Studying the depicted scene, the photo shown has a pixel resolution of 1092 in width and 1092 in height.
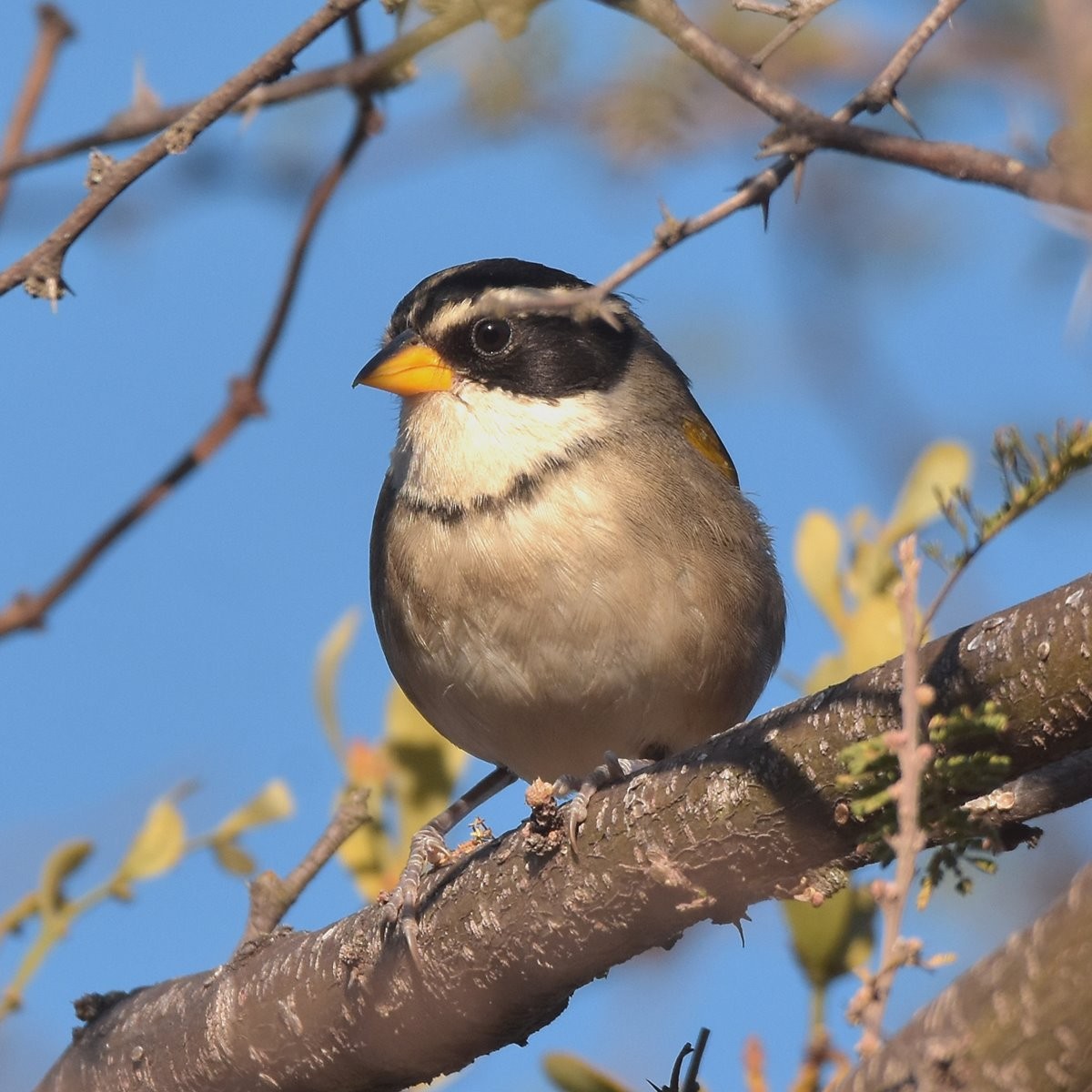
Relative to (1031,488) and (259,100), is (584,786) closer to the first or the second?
(1031,488)

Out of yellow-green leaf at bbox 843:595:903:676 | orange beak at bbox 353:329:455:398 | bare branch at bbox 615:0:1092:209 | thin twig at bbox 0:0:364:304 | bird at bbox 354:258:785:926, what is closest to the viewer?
bare branch at bbox 615:0:1092:209

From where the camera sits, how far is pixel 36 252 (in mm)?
3289

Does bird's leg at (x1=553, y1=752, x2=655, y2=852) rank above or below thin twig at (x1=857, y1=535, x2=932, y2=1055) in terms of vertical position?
above

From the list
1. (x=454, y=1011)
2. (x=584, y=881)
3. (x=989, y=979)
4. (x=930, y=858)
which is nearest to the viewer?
(x=989, y=979)

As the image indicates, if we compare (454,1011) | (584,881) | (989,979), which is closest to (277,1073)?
(454,1011)

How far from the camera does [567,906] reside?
349cm

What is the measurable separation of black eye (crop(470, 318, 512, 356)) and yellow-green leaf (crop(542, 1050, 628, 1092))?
251 centimetres

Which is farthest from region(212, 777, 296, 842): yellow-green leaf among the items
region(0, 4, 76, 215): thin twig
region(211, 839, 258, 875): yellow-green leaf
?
region(0, 4, 76, 215): thin twig

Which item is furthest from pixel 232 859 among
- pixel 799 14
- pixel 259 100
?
pixel 799 14

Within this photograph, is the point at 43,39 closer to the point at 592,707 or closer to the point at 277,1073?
the point at 592,707

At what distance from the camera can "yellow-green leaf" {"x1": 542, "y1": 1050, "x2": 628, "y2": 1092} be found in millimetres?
3936

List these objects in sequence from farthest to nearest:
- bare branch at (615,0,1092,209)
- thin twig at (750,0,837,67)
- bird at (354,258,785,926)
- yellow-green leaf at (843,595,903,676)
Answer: bird at (354,258,785,926) < yellow-green leaf at (843,595,903,676) < thin twig at (750,0,837,67) < bare branch at (615,0,1092,209)

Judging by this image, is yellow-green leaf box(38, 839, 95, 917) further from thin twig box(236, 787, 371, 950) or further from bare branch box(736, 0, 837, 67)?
bare branch box(736, 0, 837, 67)

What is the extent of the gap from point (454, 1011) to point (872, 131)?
94.2 inches
